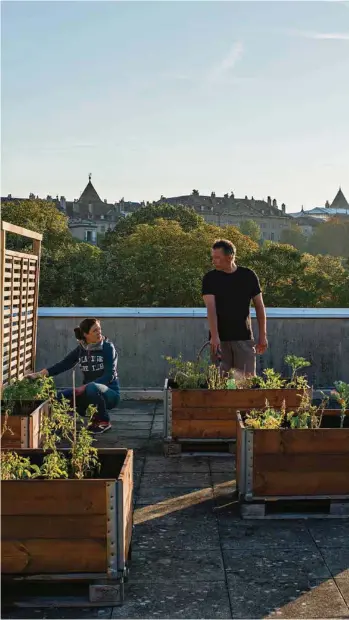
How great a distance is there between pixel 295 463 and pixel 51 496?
181 cm

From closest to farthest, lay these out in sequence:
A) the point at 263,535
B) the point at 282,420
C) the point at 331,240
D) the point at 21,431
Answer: the point at 263,535 < the point at 282,420 < the point at 21,431 < the point at 331,240

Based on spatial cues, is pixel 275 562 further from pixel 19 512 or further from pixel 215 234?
pixel 215 234

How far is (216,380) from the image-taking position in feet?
21.9

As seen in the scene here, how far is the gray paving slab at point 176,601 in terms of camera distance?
3.50 metres

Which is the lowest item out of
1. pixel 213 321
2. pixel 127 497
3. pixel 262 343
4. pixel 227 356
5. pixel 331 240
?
pixel 127 497

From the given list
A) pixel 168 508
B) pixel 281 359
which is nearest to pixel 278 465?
pixel 168 508

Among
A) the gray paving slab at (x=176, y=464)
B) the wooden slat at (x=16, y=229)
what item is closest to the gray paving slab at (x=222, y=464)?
the gray paving slab at (x=176, y=464)

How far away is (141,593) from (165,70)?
15.4 feet

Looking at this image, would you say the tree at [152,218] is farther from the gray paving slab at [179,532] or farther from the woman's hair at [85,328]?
the gray paving slab at [179,532]

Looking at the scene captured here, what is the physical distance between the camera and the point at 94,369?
7328mm

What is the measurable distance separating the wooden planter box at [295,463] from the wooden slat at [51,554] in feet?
4.78

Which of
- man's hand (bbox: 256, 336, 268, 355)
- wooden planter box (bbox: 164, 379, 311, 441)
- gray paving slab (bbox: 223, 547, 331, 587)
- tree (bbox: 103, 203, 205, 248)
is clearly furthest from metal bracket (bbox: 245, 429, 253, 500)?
tree (bbox: 103, 203, 205, 248)

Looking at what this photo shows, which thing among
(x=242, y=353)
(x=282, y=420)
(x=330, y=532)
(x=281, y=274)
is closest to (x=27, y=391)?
(x=242, y=353)

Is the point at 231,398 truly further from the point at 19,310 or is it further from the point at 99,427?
the point at 19,310
